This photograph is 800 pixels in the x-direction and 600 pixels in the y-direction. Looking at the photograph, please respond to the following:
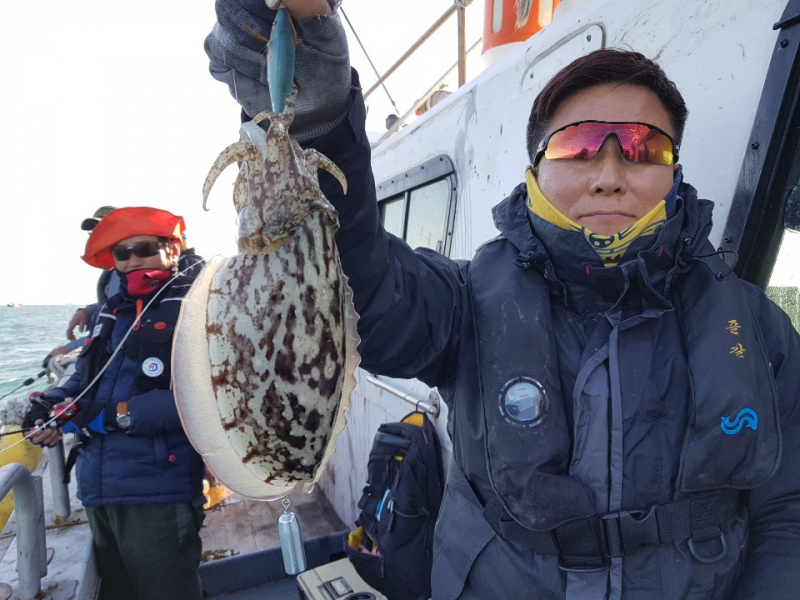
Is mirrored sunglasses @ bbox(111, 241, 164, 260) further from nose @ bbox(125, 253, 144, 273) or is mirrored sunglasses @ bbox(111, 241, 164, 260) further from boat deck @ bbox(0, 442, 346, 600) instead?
boat deck @ bbox(0, 442, 346, 600)

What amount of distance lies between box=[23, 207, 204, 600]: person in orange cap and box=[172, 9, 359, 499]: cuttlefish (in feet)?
6.23

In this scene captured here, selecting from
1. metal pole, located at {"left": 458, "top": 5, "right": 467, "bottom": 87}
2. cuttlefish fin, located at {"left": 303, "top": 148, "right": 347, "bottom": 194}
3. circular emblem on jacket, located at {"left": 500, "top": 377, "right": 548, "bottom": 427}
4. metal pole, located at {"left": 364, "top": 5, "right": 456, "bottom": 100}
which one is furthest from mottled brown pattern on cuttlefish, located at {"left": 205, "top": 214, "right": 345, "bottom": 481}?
metal pole, located at {"left": 364, "top": 5, "right": 456, "bottom": 100}

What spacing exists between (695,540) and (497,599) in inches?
25.5

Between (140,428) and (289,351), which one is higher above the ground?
(289,351)

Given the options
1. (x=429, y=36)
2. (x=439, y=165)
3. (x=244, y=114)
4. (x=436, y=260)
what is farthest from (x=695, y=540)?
(x=429, y=36)

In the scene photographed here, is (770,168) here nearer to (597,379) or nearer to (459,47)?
(597,379)

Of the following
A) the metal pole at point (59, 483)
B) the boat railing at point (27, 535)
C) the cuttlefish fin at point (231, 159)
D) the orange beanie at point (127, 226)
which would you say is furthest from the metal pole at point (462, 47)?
the metal pole at point (59, 483)

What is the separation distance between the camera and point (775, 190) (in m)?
1.81

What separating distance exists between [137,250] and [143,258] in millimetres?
63

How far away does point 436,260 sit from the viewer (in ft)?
5.97

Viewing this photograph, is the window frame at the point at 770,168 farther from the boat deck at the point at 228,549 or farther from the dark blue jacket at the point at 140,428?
the boat deck at the point at 228,549

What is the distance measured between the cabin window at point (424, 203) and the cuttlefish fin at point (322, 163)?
2.15m

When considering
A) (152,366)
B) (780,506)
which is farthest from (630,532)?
(152,366)

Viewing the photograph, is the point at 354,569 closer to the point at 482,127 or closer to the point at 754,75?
the point at 482,127
